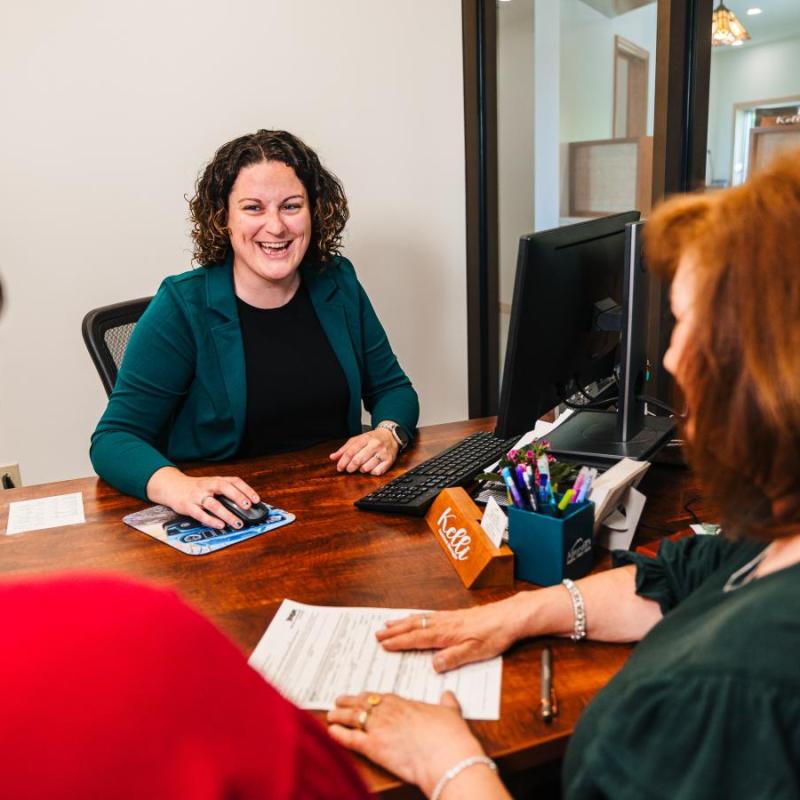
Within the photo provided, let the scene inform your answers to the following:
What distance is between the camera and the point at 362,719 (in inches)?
32.4

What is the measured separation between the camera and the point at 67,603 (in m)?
0.36

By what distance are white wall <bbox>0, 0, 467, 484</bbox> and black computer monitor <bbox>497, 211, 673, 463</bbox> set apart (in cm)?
157

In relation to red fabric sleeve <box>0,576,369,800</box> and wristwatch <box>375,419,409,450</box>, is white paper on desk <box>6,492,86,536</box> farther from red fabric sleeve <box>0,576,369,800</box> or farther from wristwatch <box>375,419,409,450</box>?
red fabric sleeve <box>0,576,369,800</box>

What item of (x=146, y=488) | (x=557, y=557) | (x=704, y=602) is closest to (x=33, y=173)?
(x=146, y=488)

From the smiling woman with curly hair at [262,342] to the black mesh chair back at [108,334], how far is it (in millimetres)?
258

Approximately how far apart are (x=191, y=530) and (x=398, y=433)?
21.6 inches

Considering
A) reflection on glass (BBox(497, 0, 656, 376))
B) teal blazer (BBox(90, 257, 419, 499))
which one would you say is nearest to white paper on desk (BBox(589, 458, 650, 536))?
teal blazer (BBox(90, 257, 419, 499))

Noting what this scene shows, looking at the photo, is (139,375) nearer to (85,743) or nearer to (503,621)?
(503,621)

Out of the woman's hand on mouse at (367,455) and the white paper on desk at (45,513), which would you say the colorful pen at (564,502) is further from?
the white paper on desk at (45,513)

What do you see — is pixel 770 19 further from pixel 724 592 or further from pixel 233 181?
pixel 724 592

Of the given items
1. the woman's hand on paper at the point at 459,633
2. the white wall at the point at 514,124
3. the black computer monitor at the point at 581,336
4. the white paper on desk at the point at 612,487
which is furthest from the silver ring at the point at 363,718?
the white wall at the point at 514,124

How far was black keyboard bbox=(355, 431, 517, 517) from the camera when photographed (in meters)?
1.35

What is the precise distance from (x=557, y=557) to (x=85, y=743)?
81 cm

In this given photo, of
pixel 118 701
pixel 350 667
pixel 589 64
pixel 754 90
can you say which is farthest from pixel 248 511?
pixel 589 64
